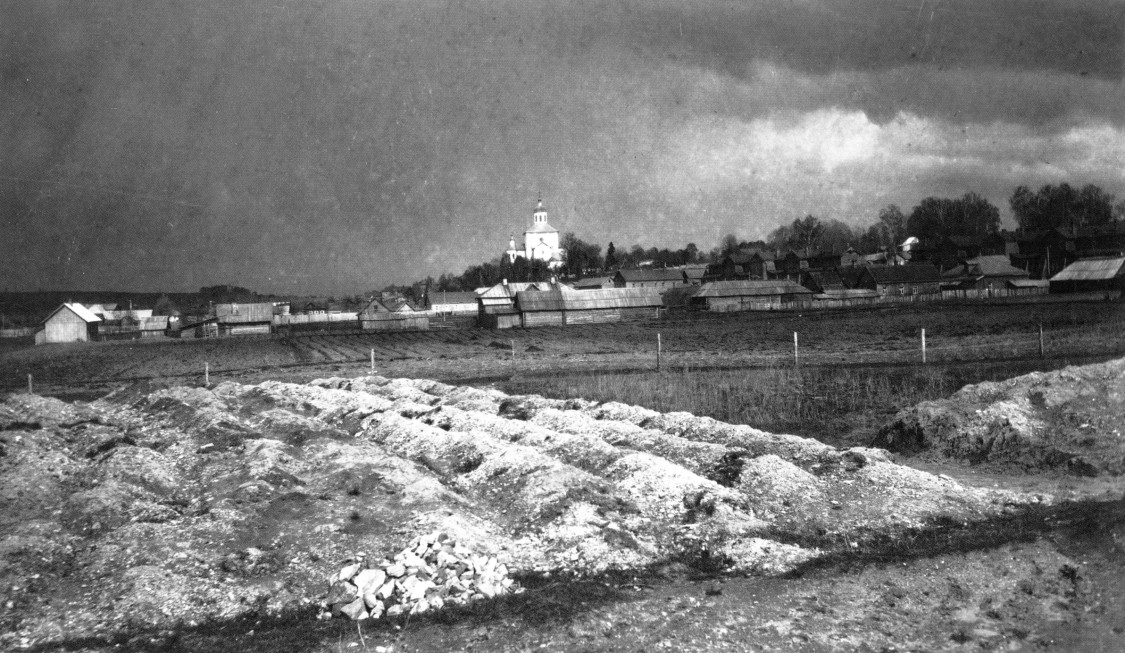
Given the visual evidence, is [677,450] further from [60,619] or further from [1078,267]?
[1078,267]

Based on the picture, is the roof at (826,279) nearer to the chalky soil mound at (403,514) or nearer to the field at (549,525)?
the field at (549,525)

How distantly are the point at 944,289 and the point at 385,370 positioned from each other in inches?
2672

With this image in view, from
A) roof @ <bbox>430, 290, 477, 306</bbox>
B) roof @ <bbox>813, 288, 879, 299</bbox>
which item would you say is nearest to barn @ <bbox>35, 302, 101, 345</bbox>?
roof @ <bbox>430, 290, 477, 306</bbox>

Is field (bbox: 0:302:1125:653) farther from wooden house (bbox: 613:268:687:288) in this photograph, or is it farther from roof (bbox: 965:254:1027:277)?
wooden house (bbox: 613:268:687:288)

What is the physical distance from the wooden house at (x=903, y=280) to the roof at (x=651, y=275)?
3333 cm

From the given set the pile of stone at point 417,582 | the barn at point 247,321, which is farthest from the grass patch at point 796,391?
the barn at point 247,321

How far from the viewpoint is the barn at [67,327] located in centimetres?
6869

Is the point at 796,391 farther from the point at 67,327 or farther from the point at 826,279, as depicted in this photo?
the point at 826,279

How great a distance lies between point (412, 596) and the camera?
770cm

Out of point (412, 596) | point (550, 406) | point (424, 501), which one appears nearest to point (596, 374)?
point (550, 406)

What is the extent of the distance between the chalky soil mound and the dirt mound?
2611 mm

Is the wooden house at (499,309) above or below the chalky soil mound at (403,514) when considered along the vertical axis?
above

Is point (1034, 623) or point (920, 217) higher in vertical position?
point (920, 217)

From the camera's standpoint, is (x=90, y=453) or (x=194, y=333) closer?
(x=90, y=453)
